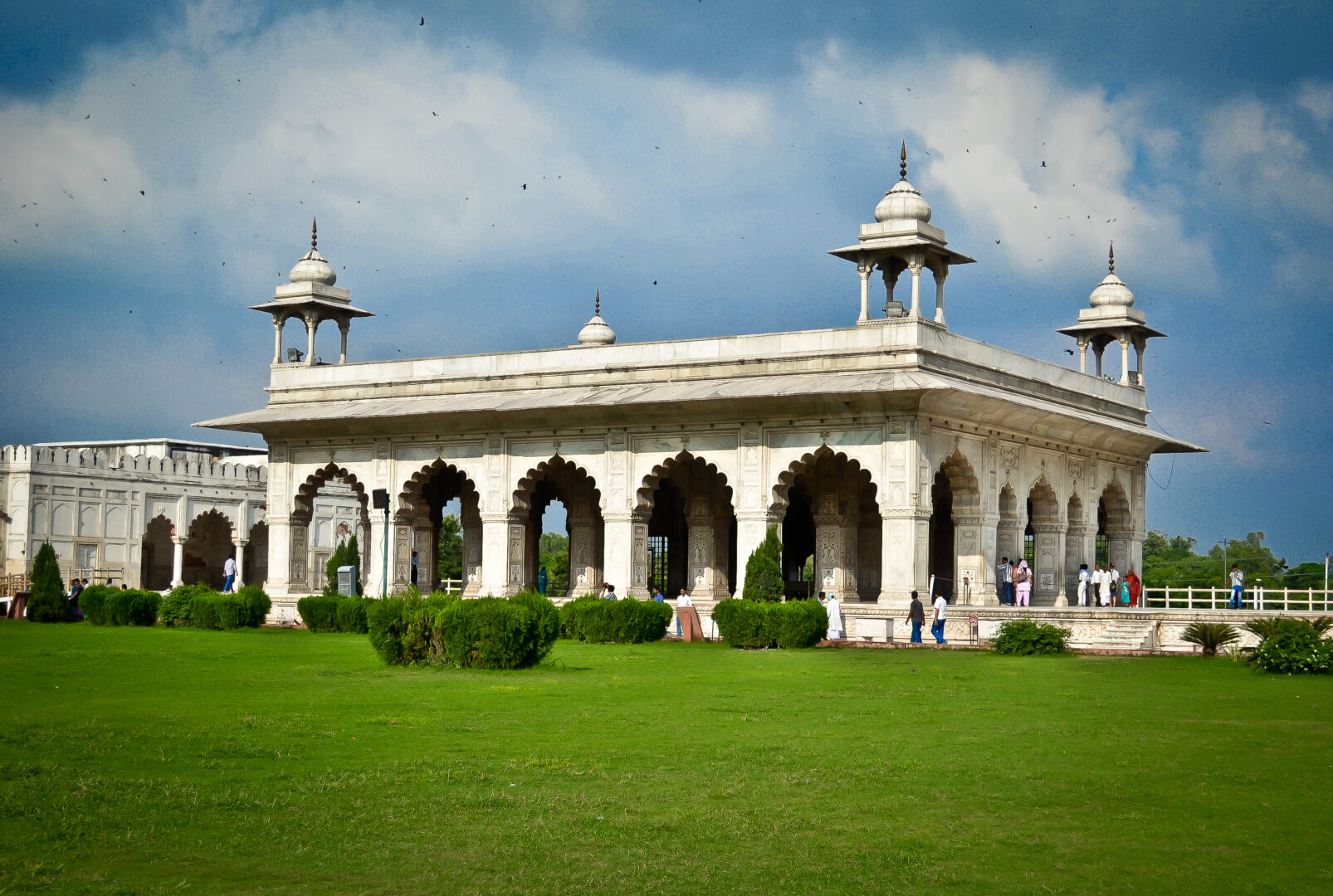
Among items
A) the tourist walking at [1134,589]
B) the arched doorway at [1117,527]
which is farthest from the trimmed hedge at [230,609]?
the arched doorway at [1117,527]

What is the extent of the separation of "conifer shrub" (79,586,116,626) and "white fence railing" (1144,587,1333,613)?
18392mm

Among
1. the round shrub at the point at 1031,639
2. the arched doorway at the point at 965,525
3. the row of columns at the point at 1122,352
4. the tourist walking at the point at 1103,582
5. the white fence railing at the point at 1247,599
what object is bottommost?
the round shrub at the point at 1031,639

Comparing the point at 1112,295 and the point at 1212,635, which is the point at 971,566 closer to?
the point at 1212,635

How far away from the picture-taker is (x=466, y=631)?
16.5m

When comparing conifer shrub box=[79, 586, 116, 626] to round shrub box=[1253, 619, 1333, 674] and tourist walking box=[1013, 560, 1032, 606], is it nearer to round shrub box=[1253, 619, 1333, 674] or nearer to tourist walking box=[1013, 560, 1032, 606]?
tourist walking box=[1013, 560, 1032, 606]

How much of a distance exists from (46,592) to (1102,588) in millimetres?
19681

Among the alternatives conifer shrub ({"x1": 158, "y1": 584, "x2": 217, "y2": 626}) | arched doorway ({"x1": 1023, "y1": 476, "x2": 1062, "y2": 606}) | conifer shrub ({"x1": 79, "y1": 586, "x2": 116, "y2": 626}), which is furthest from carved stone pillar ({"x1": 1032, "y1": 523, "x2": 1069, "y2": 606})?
conifer shrub ({"x1": 79, "y1": 586, "x2": 116, "y2": 626})

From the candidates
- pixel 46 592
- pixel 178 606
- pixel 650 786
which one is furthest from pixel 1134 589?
pixel 650 786

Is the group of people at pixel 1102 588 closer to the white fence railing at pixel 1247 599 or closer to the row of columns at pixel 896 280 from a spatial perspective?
the white fence railing at pixel 1247 599

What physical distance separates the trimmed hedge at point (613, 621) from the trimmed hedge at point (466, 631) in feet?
22.8

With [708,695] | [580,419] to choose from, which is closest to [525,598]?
[708,695]

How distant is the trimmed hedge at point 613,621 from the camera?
24.2 metres

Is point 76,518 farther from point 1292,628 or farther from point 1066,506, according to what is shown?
point 1292,628

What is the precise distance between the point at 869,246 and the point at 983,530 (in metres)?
5.28
